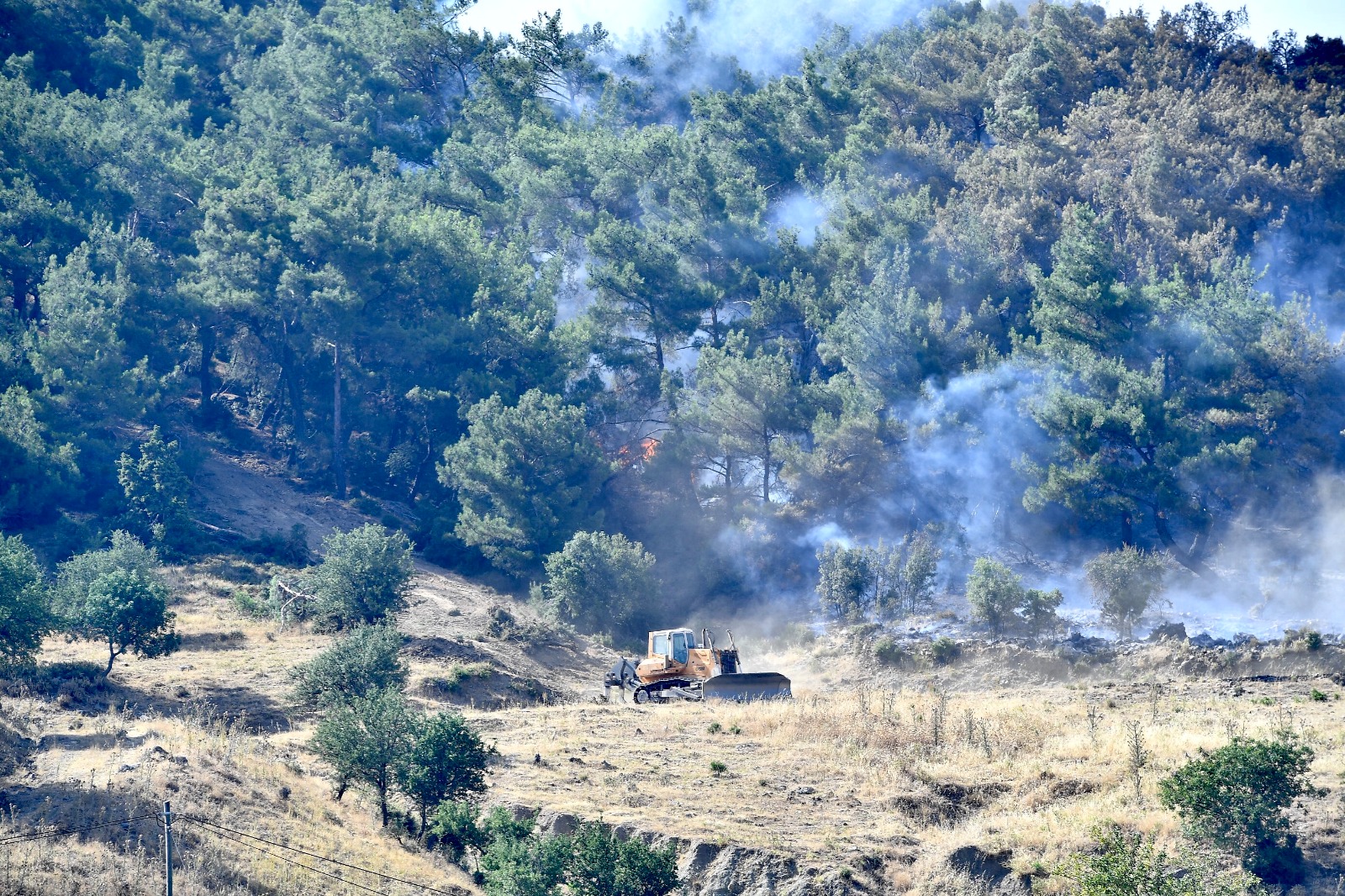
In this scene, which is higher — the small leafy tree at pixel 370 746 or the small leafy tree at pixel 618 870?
the small leafy tree at pixel 370 746

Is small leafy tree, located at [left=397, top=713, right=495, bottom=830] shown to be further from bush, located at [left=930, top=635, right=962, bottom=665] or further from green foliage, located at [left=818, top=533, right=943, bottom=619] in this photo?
green foliage, located at [left=818, top=533, right=943, bottom=619]

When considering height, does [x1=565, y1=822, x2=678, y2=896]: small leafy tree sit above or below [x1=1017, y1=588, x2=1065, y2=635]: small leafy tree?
below

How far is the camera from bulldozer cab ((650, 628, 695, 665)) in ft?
132

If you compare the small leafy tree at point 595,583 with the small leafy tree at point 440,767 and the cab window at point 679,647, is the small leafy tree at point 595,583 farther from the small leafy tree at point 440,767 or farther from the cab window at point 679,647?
the small leafy tree at point 440,767

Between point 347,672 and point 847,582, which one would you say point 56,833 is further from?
point 847,582

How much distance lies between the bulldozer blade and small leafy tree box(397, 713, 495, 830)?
10.6m

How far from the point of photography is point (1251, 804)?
23.6 m

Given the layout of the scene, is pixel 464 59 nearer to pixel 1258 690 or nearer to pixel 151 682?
pixel 151 682

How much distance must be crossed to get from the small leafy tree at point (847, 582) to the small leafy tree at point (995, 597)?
5180 millimetres

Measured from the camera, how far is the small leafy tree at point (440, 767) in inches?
1101

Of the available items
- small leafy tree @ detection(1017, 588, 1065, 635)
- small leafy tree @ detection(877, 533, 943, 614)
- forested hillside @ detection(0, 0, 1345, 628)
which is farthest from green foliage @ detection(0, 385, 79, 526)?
small leafy tree @ detection(1017, 588, 1065, 635)

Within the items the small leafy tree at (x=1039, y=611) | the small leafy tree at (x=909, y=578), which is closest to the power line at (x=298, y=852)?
the small leafy tree at (x=1039, y=611)

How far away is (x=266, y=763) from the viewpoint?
2944 centimetres

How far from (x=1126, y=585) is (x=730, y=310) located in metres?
24.0
